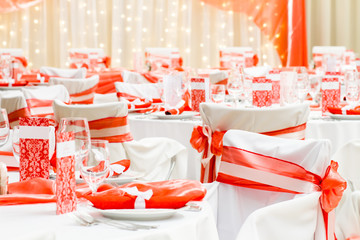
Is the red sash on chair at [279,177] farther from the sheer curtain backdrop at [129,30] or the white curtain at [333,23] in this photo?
the sheer curtain backdrop at [129,30]

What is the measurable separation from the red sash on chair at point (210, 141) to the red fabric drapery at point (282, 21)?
19.8 feet

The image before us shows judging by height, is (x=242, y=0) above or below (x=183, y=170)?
above

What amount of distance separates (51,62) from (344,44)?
4.04 metres

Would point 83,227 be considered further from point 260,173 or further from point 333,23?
point 333,23

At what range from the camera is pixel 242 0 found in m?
9.16

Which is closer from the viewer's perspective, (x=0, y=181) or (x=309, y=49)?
(x=0, y=181)

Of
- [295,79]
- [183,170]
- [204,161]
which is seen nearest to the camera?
[204,161]

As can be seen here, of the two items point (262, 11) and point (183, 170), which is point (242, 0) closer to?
point (262, 11)

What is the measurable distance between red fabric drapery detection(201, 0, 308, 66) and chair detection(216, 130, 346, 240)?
6.85 m

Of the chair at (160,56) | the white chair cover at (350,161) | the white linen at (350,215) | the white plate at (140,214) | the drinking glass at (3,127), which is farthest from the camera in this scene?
the chair at (160,56)

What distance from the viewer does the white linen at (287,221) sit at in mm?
1599

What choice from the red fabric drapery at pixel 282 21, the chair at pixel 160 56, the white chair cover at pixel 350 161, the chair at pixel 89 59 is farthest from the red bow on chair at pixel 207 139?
the red fabric drapery at pixel 282 21

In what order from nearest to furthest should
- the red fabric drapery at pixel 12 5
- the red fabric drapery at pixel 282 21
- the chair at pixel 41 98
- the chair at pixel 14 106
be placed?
the chair at pixel 14 106 → the chair at pixel 41 98 → the red fabric drapery at pixel 282 21 → the red fabric drapery at pixel 12 5

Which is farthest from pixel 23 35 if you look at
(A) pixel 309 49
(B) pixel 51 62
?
(A) pixel 309 49
